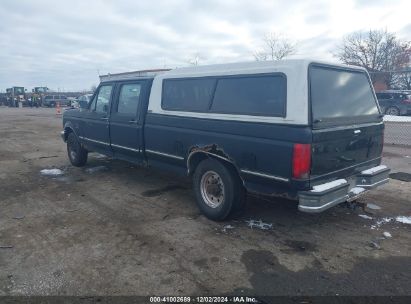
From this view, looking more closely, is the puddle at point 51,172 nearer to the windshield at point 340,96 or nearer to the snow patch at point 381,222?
the windshield at point 340,96

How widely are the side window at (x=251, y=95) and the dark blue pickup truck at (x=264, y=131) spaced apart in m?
0.01

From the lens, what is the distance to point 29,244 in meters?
4.32

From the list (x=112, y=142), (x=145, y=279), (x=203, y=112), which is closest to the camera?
(x=145, y=279)

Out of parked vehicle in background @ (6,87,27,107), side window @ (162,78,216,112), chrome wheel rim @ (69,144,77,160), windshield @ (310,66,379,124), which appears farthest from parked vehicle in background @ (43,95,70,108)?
windshield @ (310,66,379,124)

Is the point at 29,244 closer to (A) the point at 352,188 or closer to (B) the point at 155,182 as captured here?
(B) the point at 155,182

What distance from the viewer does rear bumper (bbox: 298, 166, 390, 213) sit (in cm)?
389

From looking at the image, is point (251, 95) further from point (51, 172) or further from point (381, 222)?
point (51, 172)

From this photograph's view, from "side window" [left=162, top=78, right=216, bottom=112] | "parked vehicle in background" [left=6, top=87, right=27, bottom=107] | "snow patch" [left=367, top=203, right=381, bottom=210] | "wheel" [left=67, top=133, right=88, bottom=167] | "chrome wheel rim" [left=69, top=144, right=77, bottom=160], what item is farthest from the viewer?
"parked vehicle in background" [left=6, top=87, right=27, bottom=107]

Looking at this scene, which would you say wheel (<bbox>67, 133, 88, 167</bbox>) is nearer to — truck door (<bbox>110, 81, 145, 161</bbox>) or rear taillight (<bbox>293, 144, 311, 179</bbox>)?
truck door (<bbox>110, 81, 145, 161</bbox>)

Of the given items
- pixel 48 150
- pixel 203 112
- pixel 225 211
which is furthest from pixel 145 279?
pixel 48 150

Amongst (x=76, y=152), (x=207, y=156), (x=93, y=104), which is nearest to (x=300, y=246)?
(x=207, y=156)

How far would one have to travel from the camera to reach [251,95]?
441 centimetres

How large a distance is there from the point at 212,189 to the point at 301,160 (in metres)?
1.59

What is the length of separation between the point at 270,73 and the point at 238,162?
1.18 metres
